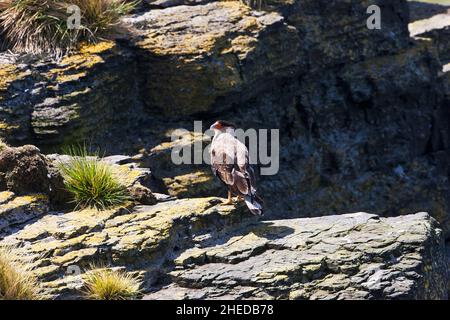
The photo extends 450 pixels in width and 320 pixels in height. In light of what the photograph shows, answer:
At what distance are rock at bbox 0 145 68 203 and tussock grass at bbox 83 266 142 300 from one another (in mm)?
2217

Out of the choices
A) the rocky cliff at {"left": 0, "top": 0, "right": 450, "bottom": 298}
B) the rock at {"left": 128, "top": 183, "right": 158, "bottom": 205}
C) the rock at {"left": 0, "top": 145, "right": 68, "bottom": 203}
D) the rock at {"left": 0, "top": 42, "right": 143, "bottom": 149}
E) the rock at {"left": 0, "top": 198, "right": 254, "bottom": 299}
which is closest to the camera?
the rock at {"left": 0, "top": 198, "right": 254, "bottom": 299}

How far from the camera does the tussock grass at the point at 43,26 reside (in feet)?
55.3

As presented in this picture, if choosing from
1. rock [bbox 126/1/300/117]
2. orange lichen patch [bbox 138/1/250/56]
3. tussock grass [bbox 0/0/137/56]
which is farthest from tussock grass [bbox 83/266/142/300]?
orange lichen patch [bbox 138/1/250/56]

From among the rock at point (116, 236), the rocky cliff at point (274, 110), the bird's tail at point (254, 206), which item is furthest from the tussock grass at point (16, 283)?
the bird's tail at point (254, 206)

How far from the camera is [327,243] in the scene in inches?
469

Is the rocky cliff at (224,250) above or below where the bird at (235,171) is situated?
below

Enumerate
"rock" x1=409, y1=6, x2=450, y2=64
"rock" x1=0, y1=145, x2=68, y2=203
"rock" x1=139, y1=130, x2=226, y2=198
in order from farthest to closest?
1. "rock" x1=409, y1=6, x2=450, y2=64
2. "rock" x1=139, y1=130, x2=226, y2=198
3. "rock" x1=0, y1=145, x2=68, y2=203

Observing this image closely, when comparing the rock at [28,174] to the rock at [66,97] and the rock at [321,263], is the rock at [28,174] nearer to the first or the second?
the rock at [321,263]

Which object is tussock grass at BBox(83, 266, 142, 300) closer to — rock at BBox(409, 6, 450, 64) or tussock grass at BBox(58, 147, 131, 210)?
tussock grass at BBox(58, 147, 131, 210)

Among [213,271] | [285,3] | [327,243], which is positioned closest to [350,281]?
[327,243]

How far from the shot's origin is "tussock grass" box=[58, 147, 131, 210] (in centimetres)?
1266

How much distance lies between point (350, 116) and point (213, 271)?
10.0 m

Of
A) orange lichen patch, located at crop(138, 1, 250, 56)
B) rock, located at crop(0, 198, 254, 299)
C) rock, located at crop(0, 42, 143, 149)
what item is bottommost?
rock, located at crop(0, 198, 254, 299)

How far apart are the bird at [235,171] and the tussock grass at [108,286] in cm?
253
